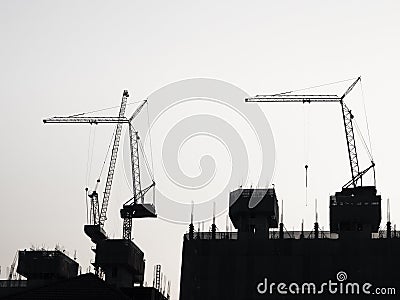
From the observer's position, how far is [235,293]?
122 meters

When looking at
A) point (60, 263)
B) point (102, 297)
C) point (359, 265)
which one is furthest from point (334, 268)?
point (60, 263)

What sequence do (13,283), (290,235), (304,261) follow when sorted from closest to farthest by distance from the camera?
1. (304,261)
2. (290,235)
3. (13,283)

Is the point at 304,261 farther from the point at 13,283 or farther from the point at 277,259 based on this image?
the point at 13,283

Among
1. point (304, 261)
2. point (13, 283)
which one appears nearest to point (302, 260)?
point (304, 261)

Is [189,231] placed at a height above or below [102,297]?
above

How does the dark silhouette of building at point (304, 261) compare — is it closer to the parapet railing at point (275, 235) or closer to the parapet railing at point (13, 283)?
the parapet railing at point (275, 235)

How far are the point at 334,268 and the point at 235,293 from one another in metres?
17.2

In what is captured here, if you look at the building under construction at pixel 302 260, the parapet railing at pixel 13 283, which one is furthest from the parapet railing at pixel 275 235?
the parapet railing at pixel 13 283

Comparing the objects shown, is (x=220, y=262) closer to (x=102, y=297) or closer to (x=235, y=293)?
(x=235, y=293)

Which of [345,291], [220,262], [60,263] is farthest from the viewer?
[60,263]
